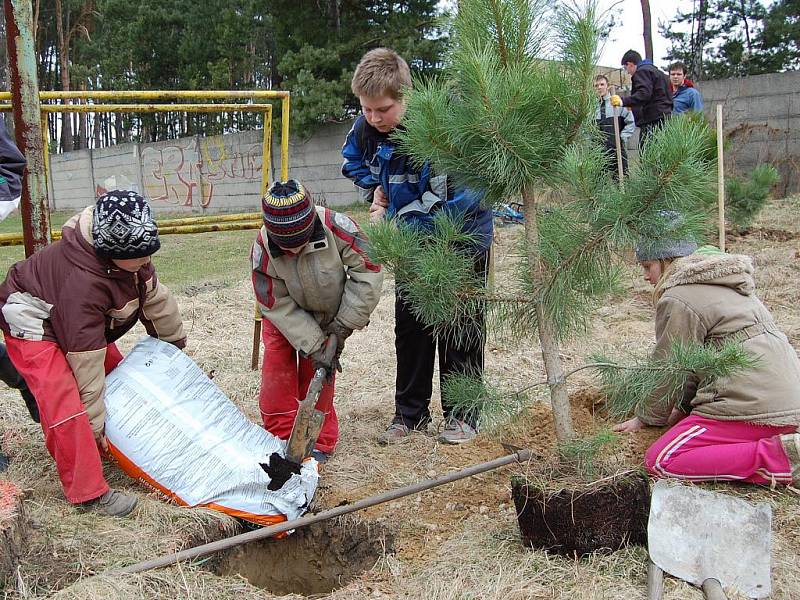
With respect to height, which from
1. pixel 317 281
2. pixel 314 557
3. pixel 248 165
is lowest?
pixel 314 557

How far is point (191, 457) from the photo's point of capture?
2.82 m

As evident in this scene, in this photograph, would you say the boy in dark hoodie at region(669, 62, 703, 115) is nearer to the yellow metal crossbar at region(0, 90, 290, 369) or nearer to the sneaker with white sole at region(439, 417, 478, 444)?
the yellow metal crossbar at region(0, 90, 290, 369)

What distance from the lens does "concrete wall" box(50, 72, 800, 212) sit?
9.52 meters

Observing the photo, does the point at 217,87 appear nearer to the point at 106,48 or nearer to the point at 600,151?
the point at 106,48

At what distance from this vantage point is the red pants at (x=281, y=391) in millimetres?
3297

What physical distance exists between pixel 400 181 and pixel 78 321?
56.6 inches

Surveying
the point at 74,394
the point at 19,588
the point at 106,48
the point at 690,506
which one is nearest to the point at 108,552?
the point at 19,588

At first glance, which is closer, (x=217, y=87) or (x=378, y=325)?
(x=378, y=325)

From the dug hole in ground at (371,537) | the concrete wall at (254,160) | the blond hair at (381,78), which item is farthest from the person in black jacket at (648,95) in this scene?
the blond hair at (381,78)

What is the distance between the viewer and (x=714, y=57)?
19062 mm

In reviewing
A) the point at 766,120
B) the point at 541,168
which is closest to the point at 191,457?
the point at 541,168

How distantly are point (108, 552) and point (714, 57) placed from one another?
2008cm

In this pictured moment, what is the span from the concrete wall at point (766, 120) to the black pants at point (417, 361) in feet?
29.8

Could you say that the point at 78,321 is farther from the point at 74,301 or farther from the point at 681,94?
the point at 681,94
